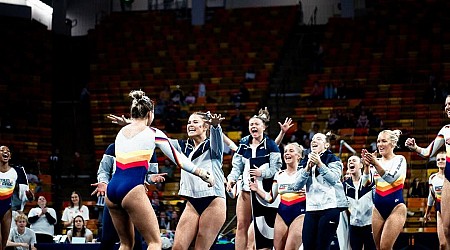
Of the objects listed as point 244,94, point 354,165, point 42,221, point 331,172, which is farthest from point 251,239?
point 244,94

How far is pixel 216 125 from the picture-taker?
8.31m

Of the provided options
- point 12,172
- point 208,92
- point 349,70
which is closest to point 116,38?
point 208,92

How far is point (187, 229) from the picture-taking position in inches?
327

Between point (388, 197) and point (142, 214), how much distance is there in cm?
347

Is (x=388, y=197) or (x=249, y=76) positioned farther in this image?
(x=249, y=76)

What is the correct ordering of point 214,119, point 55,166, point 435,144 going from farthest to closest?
point 55,166 < point 435,144 < point 214,119

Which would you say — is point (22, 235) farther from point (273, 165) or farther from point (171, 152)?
point (171, 152)

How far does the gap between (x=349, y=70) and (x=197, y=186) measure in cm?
1500

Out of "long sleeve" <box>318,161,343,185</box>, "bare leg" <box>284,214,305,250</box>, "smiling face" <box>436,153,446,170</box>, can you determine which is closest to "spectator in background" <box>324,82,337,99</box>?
"smiling face" <box>436,153,446,170</box>

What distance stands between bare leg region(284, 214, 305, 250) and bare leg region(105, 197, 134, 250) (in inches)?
101

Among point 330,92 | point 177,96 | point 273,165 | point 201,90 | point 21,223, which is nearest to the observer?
point 273,165

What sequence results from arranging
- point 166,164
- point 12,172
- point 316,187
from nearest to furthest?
point 316,187
point 12,172
point 166,164

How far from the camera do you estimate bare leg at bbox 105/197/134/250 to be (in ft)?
23.4

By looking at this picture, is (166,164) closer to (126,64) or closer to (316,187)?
(126,64)
